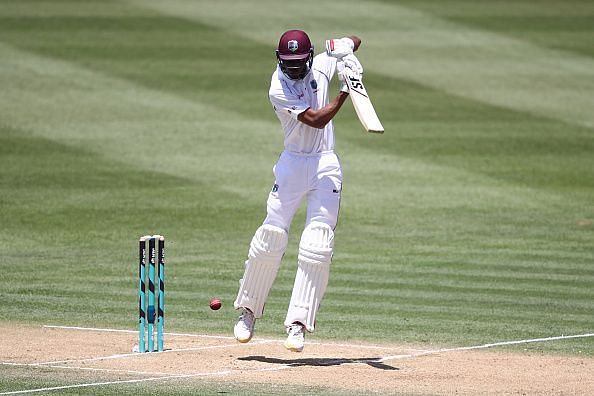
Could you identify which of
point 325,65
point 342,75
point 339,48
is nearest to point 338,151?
point 325,65

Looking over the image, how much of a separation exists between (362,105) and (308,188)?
0.85m

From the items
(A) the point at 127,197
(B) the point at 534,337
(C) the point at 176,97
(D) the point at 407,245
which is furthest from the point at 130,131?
(B) the point at 534,337

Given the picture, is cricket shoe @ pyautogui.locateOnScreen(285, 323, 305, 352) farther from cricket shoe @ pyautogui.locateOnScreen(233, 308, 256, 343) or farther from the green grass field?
the green grass field

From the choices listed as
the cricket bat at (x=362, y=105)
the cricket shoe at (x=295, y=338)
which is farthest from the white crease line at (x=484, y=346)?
the cricket bat at (x=362, y=105)

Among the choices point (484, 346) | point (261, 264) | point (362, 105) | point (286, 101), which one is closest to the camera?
point (362, 105)

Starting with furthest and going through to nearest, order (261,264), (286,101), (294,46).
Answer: (261,264) → (286,101) → (294,46)

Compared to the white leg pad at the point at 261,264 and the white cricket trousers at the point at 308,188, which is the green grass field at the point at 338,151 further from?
the white cricket trousers at the point at 308,188

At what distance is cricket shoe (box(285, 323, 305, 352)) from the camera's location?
990 cm

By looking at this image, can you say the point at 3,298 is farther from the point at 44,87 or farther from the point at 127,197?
the point at 44,87

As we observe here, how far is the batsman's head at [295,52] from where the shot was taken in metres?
9.91

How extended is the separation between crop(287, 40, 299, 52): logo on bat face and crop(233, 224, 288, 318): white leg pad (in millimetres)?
1366

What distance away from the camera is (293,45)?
9.91 m

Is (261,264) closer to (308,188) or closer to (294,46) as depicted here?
(308,188)

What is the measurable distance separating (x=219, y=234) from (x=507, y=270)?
170 inches
